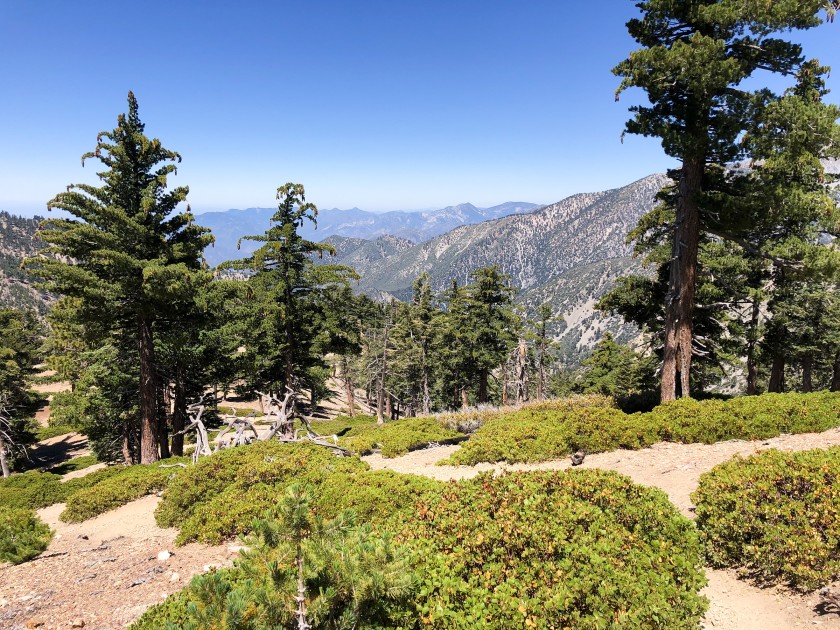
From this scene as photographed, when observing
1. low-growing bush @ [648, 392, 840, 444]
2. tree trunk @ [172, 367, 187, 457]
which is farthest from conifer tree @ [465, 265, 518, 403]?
low-growing bush @ [648, 392, 840, 444]

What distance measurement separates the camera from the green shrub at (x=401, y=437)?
14.5 metres

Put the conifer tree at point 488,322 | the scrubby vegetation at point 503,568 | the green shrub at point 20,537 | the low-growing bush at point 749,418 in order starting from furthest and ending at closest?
1. the conifer tree at point 488,322
2. the low-growing bush at point 749,418
3. the green shrub at point 20,537
4. the scrubby vegetation at point 503,568

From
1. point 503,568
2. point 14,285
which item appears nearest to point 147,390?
point 503,568

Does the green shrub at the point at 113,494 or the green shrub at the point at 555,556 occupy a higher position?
the green shrub at the point at 555,556

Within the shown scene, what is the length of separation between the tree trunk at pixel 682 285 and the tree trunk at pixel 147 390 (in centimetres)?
1731

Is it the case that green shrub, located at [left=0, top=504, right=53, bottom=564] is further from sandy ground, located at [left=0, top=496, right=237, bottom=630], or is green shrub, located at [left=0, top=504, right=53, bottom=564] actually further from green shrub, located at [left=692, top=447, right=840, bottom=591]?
green shrub, located at [left=692, top=447, right=840, bottom=591]

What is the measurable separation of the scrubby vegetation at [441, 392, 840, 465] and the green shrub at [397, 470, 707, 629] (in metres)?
5.21

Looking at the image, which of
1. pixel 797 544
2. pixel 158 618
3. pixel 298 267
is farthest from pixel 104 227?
pixel 797 544

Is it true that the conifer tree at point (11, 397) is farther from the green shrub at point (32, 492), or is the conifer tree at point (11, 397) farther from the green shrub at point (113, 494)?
the green shrub at point (113, 494)

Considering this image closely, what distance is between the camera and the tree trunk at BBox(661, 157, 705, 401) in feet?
41.0

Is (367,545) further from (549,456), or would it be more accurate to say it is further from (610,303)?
(610,303)

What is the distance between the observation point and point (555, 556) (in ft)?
15.1

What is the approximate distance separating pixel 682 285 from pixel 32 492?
22634 millimetres

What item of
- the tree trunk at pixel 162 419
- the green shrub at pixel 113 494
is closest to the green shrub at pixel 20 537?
the green shrub at pixel 113 494
